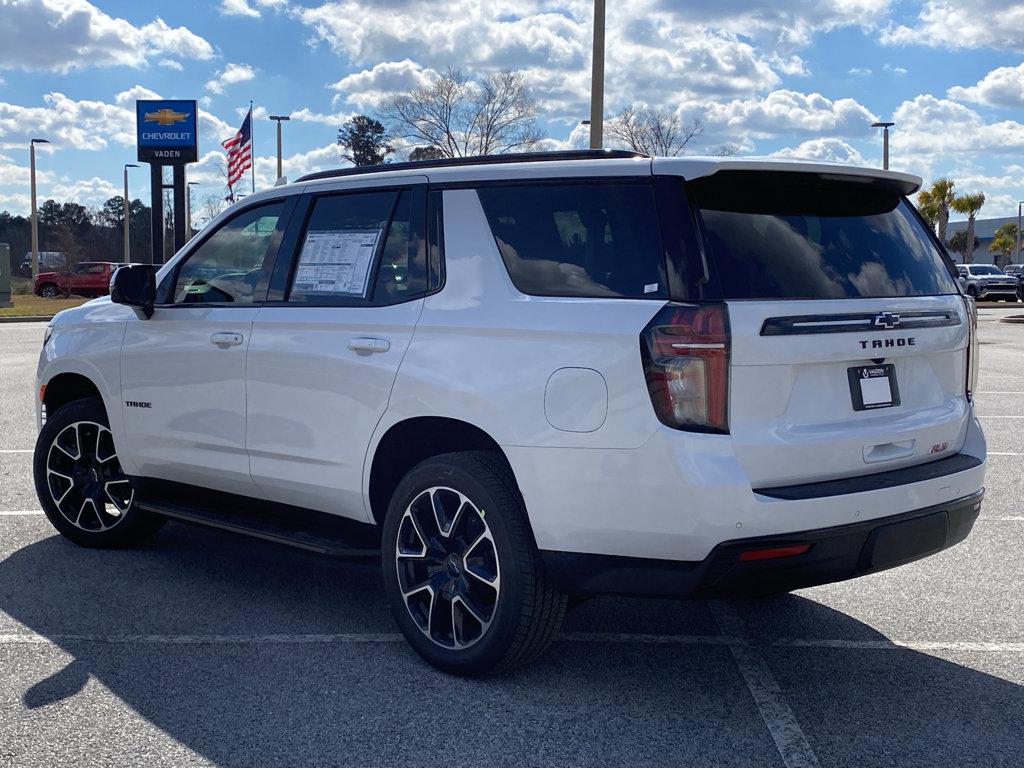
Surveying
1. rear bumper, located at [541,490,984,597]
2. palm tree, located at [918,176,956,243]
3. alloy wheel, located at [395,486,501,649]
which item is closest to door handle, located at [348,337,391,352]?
alloy wheel, located at [395,486,501,649]

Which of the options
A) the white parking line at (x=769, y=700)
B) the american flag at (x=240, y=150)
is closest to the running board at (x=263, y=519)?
the white parking line at (x=769, y=700)

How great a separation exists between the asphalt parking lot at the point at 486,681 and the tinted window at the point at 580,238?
1416mm

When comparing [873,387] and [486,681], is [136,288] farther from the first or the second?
[873,387]

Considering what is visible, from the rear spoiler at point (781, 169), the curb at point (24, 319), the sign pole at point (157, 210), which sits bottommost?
the curb at point (24, 319)

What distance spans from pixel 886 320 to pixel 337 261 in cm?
222

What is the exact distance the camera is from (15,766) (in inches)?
137

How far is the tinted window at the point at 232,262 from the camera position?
532cm

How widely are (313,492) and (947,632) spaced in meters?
2.67

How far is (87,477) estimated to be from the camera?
623 centimetres

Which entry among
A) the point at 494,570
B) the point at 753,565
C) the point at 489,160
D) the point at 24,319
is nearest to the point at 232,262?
the point at 489,160

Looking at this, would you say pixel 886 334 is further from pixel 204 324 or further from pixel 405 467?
pixel 204 324

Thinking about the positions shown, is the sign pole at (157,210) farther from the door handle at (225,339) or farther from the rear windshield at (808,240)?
the rear windshield at (808,240)

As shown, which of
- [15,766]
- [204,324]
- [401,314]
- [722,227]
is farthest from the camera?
[204,324]

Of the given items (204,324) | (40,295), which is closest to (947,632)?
(204,324)
